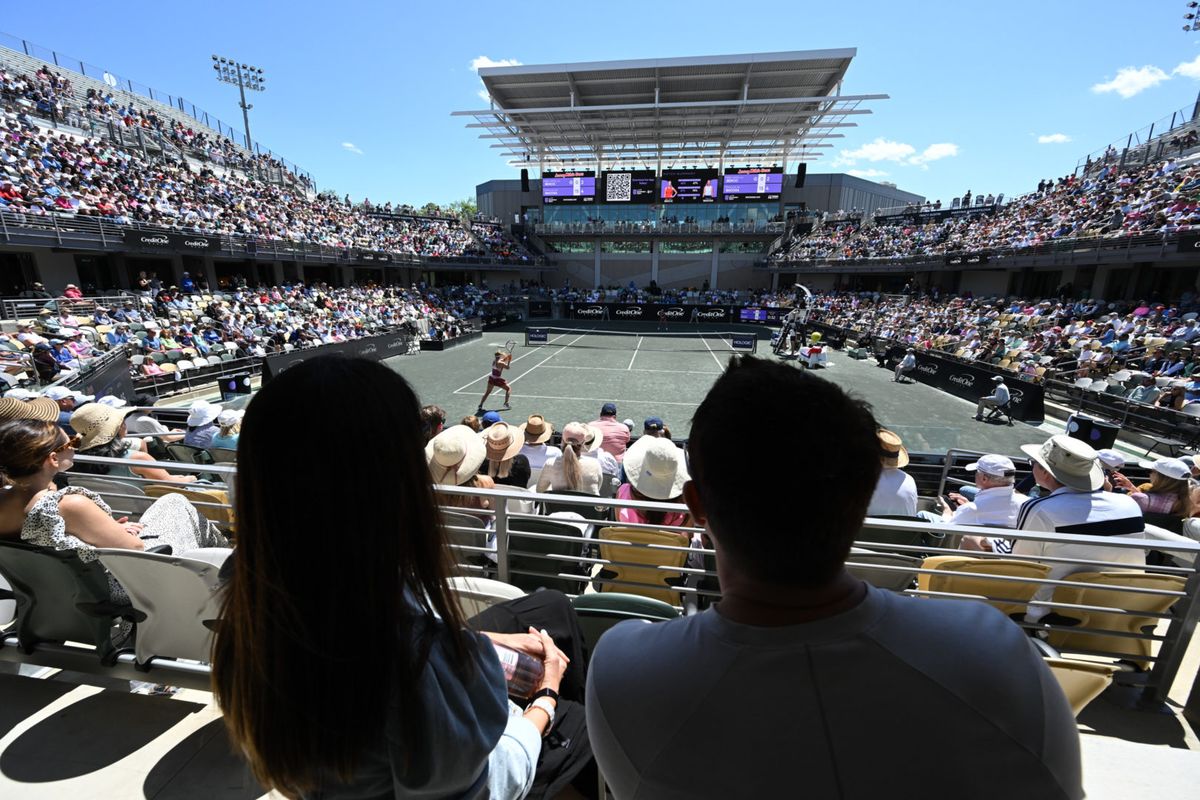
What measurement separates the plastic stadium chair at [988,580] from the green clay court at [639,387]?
8.41 m

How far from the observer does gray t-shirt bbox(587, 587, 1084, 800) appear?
901 mm

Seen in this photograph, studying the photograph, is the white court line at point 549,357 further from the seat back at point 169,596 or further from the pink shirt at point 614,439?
the seat back at point 169,596

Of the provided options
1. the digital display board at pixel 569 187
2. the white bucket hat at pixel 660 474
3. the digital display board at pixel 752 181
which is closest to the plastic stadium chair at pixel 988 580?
Result: the white bucket hat at pixel 660 474

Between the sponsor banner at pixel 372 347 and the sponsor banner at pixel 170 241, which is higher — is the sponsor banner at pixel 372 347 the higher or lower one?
the lower one

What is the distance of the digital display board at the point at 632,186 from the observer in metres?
49.6

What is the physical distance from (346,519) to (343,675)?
1.09ft

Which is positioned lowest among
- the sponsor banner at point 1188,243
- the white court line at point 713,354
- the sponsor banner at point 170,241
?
the white court line at point 713,354

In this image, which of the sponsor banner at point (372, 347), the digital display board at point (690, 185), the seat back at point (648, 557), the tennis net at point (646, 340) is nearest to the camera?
the seat back at point (648, 557)

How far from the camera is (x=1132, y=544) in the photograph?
9.57ft

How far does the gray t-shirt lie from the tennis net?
26.7 m

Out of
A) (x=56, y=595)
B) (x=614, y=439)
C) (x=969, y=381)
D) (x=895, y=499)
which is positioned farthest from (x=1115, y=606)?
(x=969, y=381)

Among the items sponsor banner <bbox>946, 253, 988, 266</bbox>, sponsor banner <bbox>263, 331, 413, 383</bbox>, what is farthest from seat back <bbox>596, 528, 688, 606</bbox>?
sponsor banner <bbox>946, 253, 988, 266</bbox>

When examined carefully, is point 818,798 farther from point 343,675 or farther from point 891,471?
point 891,471

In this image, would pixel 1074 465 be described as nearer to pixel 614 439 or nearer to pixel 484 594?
pixel 484 594
